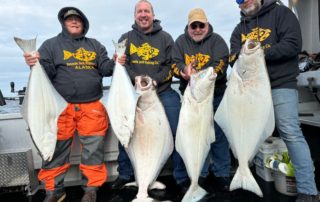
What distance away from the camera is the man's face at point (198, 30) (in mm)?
4015

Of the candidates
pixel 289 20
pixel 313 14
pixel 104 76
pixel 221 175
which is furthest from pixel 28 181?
pixel 313 14

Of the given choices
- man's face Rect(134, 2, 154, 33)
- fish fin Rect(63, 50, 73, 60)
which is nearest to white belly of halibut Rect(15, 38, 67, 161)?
fish fin Rect(63, 50, 73, 60)

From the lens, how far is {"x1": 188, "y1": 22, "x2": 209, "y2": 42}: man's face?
402 centimetres

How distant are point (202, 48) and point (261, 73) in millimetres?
1032

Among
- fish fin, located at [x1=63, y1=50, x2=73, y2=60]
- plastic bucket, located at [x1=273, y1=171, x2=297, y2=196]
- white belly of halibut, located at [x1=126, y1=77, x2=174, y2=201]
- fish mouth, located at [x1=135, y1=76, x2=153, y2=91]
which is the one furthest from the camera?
fish fin, located at [x1=63, y1=50, x2=73, y2=60]

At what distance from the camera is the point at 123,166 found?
4441mm

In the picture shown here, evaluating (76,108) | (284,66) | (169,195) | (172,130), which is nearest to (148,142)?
(172,130)

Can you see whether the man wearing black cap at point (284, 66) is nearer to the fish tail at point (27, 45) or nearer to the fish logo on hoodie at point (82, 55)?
the fish logo on hoodie at point (82, 55)

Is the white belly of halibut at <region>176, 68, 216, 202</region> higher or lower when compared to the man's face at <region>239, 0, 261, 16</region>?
lower

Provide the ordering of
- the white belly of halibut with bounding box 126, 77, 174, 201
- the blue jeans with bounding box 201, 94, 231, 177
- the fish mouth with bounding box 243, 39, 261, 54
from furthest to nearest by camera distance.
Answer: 1. the blue jeans with bounding box 201, 94, 231, 177
2. the white belly of halibut with bounding box 126, 77, 174, 201
3. the fish mouth with bounding box 243, 39, 261, 54

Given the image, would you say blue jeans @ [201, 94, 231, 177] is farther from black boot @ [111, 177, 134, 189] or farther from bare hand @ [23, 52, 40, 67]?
bare hand @ [23, 52, 40, 67]

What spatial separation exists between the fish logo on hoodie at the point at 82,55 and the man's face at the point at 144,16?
2.34ft

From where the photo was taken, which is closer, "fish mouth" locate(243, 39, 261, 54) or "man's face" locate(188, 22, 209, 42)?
"fish mouth" locate(243, 39, 261, 54)

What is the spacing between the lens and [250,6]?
369 cm
